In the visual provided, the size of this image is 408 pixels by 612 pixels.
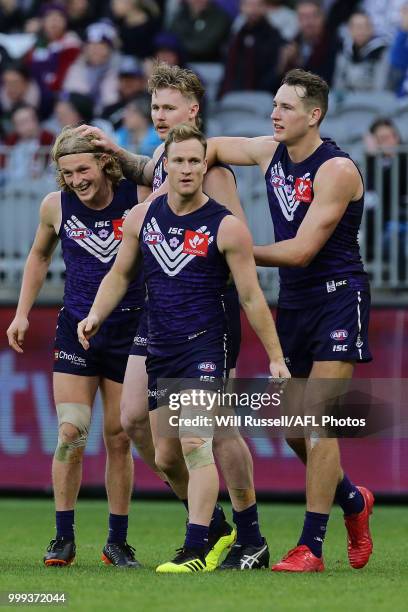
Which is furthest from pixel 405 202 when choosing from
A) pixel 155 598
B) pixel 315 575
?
pixel 155 598

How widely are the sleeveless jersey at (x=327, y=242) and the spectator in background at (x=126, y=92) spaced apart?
6.89 metres

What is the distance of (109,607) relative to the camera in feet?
19.2

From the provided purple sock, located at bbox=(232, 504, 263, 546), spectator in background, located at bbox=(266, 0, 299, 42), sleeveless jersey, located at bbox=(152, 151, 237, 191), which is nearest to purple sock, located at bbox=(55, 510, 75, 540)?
purple sock, located at bbox=(232, 504, 263, 546)

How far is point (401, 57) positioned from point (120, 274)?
7802 millimetres

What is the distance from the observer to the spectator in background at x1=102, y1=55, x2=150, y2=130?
14500 mm

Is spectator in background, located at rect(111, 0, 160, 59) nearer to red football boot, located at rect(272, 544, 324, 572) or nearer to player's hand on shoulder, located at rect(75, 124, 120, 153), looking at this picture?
player's hand on shoulder, located at rect(75, 124, 120, 153)

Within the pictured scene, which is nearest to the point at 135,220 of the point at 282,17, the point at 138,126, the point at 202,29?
the point at 138,126

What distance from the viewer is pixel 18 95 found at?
15711 mm

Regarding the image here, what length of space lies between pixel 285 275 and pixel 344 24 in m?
8.52

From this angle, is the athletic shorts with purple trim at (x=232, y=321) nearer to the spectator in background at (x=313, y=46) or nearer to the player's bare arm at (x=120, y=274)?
the player's bare arm at (x=120, y=274)

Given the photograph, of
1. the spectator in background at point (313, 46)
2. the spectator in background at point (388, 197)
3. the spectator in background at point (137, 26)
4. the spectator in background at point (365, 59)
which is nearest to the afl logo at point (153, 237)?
the spectator in background at point (388, 197)

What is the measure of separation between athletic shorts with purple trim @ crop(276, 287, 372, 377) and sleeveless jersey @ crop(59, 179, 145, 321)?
3.46 ft

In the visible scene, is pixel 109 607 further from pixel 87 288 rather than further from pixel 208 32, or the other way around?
pixel 208 32

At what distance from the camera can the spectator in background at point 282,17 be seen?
643 inches
